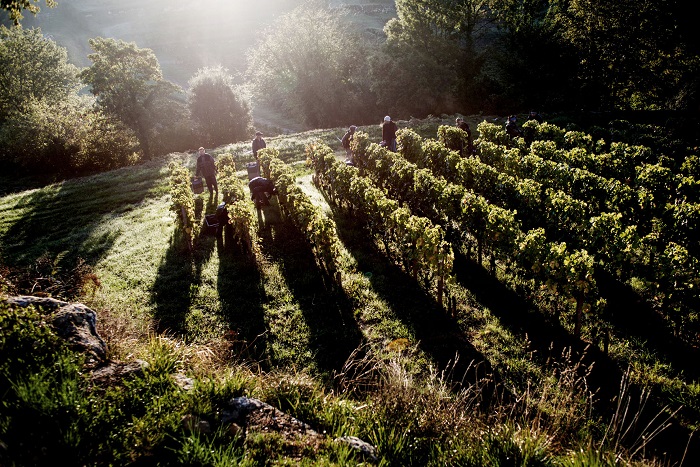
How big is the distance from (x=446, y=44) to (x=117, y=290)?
42.1 metres

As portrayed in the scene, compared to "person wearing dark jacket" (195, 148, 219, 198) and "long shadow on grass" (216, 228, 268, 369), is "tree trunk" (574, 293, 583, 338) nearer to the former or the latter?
"long shadow on grass" (216, 228, 268, 369)

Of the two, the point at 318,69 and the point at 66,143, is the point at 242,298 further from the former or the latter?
the point at 318,69

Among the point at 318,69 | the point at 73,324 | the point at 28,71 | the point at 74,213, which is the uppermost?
the point at 28,71

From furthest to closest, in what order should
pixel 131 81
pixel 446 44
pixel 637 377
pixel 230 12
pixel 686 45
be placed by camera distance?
pixel 230 12
pixel 446 44
pixel 131 81
pixel 686 45
pixel 637 377

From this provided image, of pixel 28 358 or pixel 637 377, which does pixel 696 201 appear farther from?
pixel 28 358

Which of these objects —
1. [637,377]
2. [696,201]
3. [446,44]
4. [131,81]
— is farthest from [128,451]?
[446,44]

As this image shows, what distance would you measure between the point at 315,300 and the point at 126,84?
98.0ft

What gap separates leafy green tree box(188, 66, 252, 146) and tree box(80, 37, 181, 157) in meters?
4.16

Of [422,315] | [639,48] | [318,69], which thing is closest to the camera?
[422,315]

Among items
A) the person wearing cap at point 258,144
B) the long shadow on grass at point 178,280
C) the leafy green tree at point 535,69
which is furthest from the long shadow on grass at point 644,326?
the leafy green tree at point 535,69

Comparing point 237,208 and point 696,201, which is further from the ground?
point 237,208

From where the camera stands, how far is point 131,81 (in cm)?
2975

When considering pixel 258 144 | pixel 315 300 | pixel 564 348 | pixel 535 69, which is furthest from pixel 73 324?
pixel 535 69

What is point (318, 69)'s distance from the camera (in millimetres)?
44000
